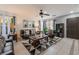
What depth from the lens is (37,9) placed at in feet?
7.89

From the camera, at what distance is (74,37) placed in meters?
2.41

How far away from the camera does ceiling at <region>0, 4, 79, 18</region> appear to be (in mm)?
2350

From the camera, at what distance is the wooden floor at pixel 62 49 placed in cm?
236

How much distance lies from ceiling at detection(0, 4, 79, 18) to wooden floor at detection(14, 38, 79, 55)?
0.68 metres

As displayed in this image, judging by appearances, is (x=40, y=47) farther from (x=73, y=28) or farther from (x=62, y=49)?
(x=73, y=28)

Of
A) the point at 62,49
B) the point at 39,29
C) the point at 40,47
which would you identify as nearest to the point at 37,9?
the point at 39,29

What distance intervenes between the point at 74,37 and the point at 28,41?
3.53ft

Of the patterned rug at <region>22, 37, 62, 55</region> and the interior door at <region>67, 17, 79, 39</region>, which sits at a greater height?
the interior door at <region>67, 17, 79, 39</region>

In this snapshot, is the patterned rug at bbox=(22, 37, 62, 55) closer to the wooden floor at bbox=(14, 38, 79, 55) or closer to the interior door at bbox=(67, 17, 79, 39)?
the wooden floor at bbox=(14, 38, 79, 55)

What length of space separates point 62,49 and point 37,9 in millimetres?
1091

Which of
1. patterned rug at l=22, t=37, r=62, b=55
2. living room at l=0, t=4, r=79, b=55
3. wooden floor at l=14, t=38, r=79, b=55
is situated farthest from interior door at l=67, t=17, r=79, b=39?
patterned rug at l=22, t=37, r=62, b=55

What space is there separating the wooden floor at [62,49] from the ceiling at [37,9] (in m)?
0.68

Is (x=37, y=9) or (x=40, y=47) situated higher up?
(x=37, y=9)

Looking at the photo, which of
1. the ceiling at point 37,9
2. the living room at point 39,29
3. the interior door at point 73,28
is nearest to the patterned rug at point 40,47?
the living room at point 39,29
